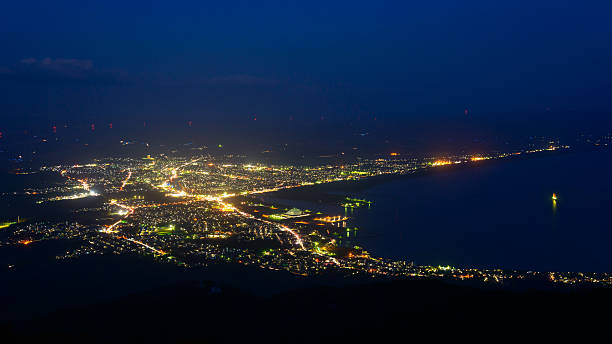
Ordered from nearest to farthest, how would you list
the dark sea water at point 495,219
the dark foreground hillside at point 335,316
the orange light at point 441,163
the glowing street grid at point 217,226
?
1. the dark foreground hillside at point 335,316
2. the glowing street grid at point 217,226
3. the dark sea water at point 495,219
4. the orange light at point 441,163

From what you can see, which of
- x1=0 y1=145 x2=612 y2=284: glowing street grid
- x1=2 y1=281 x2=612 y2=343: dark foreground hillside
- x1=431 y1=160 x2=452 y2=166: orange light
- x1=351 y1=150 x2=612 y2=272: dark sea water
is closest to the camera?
x1=2 y1=281 x2=612 y2=343: dark foreground hillside

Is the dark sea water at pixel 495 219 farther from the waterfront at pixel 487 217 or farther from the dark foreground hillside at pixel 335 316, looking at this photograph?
the dark foreground hillside at pixel 335 316

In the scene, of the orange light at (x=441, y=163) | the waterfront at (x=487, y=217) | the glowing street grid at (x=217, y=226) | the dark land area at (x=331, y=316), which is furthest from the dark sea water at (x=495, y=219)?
the dark land area at (x=331, y=316)

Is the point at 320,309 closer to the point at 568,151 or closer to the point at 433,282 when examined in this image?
the point at 433,282

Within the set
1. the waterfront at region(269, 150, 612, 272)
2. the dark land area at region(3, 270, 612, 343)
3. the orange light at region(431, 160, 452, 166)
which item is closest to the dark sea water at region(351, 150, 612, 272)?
the waterfront at region(269, 150, 612, 272)

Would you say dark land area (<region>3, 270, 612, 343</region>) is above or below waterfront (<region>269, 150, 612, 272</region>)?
below

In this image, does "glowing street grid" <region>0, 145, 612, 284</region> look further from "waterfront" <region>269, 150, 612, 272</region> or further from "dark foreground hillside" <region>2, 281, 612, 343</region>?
"dark foreground hillside" <region>2, 281, 612, 343</region>
